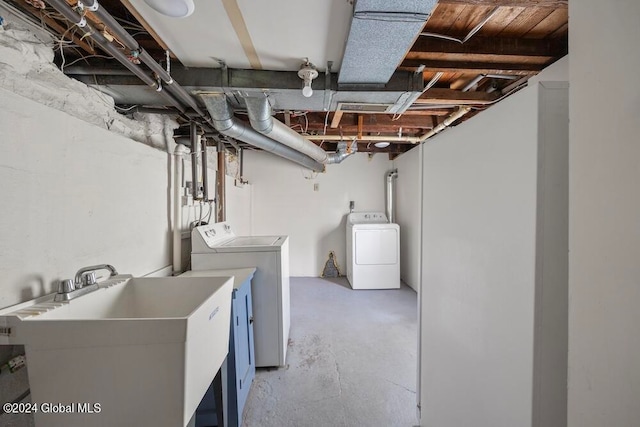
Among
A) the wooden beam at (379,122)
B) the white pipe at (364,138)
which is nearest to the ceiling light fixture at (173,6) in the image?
the wooden beam at (379,122)

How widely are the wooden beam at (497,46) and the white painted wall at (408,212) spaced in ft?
6.64

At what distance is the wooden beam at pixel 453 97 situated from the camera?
1964 millimetres

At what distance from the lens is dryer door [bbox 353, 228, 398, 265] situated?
11.9ft

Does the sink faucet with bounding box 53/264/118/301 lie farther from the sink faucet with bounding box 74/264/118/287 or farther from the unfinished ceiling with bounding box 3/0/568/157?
the unfinished ceiling with bounding box 3/0/568/157

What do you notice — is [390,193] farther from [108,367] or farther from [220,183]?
[108,367]

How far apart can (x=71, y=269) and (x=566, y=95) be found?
1.94 meters

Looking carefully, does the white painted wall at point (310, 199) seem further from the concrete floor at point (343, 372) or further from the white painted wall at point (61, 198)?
the white painted wall at point (61, 198)

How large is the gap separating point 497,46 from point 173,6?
174 cm

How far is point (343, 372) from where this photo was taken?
1.90 metres

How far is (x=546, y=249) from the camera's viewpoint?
27.6 inches

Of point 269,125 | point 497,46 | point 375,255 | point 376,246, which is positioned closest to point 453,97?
point 497,46

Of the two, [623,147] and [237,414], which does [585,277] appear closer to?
[623,147]

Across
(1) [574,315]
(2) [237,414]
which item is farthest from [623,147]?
(2) [237,414]

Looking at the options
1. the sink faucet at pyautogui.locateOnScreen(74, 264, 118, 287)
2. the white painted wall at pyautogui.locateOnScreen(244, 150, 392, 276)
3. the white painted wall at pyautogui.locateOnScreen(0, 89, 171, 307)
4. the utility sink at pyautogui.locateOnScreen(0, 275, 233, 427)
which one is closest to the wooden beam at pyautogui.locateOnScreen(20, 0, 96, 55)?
the white painted wall at pyautogui.locateOnScreen(0, 89, 171, 307)
